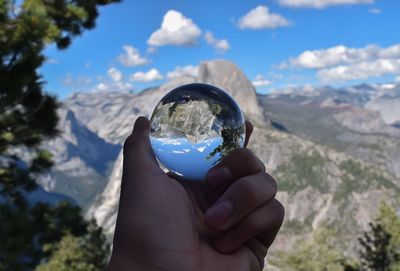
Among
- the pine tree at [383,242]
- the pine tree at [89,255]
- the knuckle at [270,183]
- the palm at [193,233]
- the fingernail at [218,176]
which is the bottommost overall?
the pine tree at [383,242]

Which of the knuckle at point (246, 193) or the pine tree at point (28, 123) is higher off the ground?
the knuckle at point (246, 193)

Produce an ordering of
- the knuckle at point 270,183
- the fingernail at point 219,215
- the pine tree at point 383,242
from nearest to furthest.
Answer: the fingernail at point 219,215
the knuckle at point 270,183
the pine tree at point 383,242

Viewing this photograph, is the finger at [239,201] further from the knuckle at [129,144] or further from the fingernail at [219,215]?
the knuckle at [129,144]

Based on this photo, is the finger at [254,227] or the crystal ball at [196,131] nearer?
the finger at [254,227]

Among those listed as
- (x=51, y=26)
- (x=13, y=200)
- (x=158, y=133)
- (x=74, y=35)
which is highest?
(x=158, y=133)

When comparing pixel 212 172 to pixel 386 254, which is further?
pixel 386 254

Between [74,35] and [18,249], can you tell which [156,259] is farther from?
[74,35]

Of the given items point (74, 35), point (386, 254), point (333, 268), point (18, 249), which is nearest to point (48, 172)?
point (18, 249)

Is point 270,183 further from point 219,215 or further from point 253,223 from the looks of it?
point 219,215

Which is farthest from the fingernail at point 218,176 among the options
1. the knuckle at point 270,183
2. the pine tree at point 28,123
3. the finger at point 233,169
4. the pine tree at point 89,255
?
the pine tree at point 89,255
